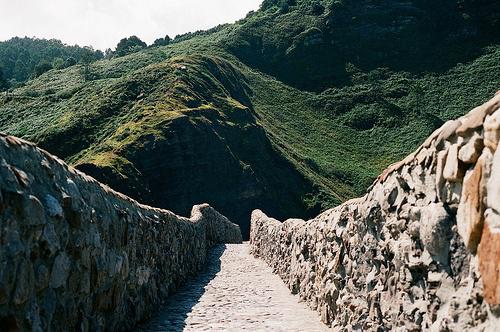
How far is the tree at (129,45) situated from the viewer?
12425 centimetres

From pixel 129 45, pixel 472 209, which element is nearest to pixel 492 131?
pixel 472 209

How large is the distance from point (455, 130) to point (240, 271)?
1325 centimetres

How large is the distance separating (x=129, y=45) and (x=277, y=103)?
220 ft

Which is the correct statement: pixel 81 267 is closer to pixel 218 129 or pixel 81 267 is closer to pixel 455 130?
pixel 455 130

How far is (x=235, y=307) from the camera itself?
10086mm

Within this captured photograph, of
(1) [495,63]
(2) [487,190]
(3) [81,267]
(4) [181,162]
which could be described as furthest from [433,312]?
(1) [495,63]

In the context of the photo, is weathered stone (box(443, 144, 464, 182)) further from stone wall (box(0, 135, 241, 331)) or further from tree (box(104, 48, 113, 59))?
tree (box(104, 48, 113, 59))

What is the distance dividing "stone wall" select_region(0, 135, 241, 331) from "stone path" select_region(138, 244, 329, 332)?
0.74 m

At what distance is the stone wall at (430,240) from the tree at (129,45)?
4802 inches

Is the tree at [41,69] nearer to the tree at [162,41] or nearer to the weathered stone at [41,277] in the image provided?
the tree at [162,41]

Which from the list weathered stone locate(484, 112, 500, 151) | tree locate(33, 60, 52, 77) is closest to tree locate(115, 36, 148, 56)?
tree locate(33, 60, 52, 77)

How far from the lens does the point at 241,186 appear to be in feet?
162

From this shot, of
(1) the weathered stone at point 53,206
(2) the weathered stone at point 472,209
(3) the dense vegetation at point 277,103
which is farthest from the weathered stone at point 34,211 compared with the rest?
(3) the dense vegetation at point 277,103

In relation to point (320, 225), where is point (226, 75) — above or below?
Result: above
